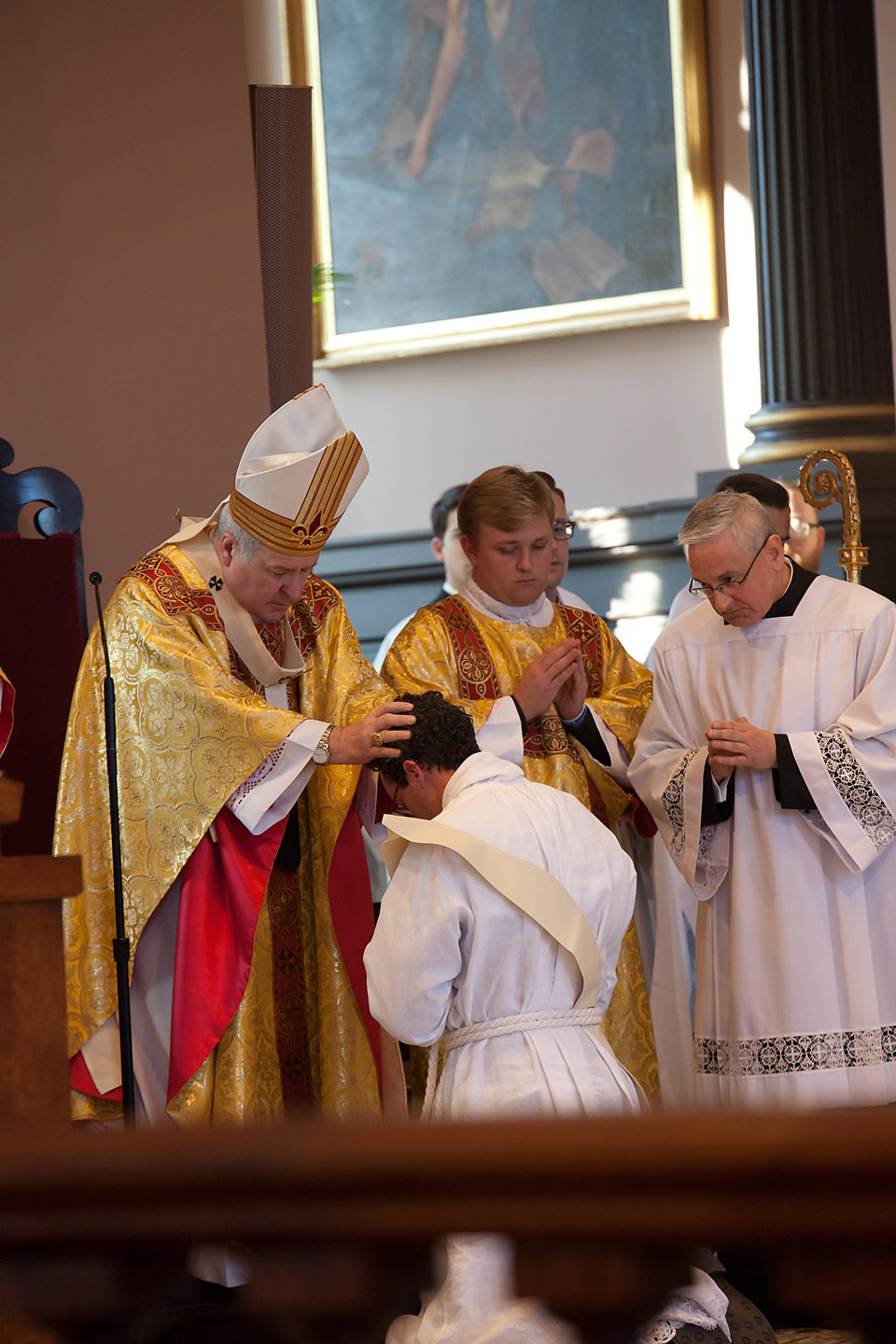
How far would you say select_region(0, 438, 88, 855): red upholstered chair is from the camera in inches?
160

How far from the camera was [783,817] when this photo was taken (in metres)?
3.74

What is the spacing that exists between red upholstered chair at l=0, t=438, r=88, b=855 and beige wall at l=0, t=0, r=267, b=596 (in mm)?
733

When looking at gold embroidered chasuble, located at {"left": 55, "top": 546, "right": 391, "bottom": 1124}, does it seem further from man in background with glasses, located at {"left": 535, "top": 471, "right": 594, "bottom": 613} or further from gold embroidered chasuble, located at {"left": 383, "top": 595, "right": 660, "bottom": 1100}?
man in background with glasses, located at {"left": 535, "top": 471, "right": 594, "bottom": 613}

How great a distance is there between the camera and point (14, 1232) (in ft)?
3.09

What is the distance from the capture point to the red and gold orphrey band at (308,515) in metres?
3.56

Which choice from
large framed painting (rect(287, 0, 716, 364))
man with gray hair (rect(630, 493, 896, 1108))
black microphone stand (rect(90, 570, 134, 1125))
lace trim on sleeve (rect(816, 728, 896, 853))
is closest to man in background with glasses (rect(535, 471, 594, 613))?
man with gray hair (rect(630, 493, 896, 1108))

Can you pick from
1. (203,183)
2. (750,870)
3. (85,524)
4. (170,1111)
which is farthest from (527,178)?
(170,1111)

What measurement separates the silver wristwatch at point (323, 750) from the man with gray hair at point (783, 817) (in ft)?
2.86

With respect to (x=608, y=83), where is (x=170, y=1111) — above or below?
below

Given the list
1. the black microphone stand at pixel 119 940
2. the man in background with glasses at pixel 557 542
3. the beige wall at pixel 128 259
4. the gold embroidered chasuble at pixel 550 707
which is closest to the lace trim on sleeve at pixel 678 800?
the gold embroidered chasuble at pixel 550 707

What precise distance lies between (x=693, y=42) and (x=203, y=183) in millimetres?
3844

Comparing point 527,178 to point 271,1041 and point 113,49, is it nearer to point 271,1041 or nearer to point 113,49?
point 113,49

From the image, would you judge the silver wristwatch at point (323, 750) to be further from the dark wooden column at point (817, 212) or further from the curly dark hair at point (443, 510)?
the dark wooden column at point (817, 212)

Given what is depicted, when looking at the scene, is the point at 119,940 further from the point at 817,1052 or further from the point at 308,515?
the point at 817,1052
